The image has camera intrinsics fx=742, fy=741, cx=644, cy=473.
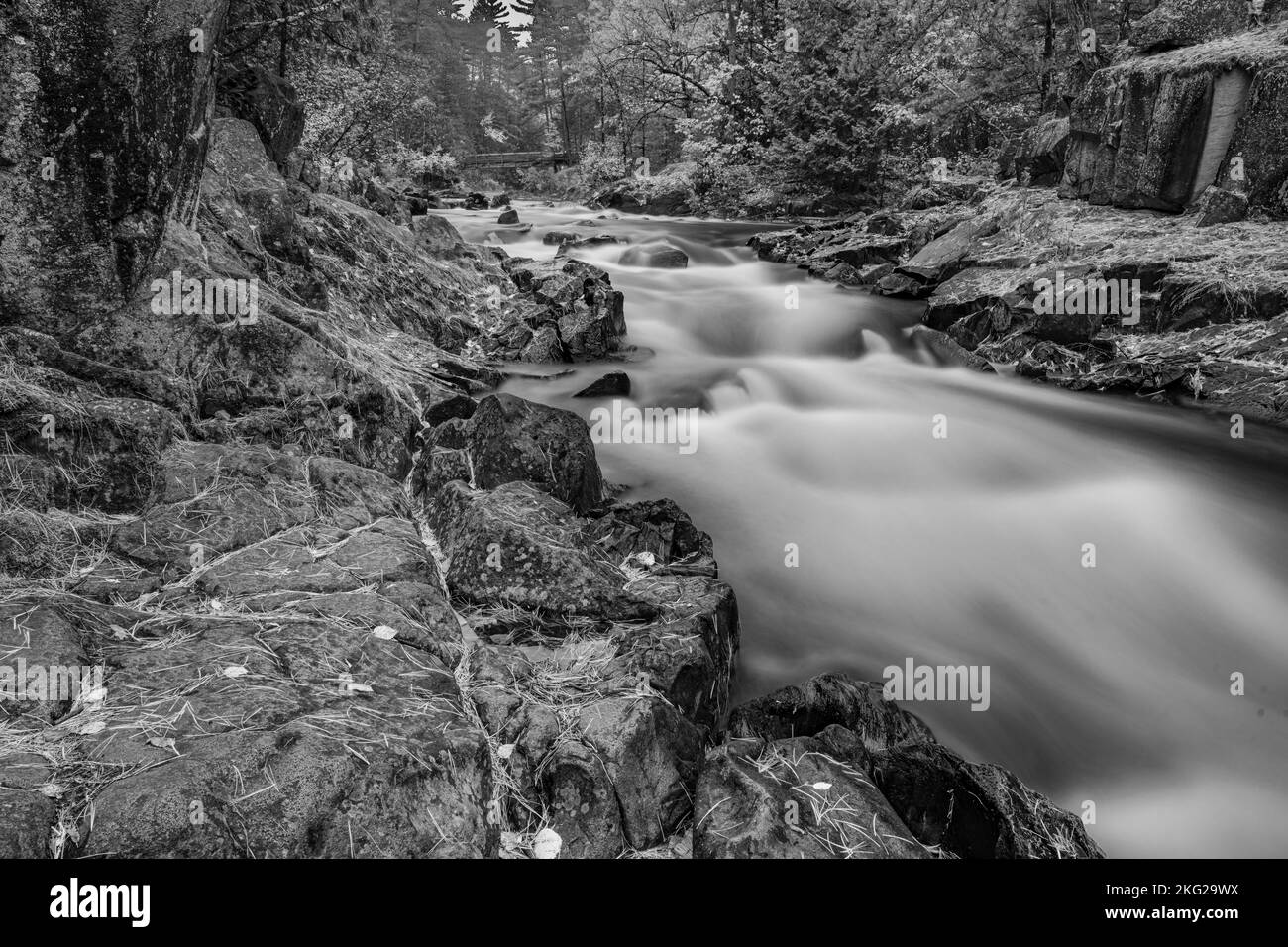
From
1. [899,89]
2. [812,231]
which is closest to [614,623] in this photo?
[812,231]

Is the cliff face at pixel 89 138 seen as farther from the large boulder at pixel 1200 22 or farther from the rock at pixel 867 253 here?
the large boulder at pixel 1200 22

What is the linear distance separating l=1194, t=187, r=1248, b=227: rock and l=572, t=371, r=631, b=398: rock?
7495 mm

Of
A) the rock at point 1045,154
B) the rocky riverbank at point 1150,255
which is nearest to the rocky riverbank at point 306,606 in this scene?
the rocky riverbank at point 1150,255

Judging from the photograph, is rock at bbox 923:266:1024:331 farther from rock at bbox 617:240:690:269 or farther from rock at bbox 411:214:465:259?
rock at bbox 411:214:465:259

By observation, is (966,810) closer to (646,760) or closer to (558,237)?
(646,760)

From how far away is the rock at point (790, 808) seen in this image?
2459 mm

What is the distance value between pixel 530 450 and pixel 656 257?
10.3 m

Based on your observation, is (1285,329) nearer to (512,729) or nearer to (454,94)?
(512,729)

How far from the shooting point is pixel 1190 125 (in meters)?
9.45

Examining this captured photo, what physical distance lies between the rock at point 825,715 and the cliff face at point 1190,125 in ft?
30.7

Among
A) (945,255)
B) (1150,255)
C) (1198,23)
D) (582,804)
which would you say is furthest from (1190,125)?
(582,804)

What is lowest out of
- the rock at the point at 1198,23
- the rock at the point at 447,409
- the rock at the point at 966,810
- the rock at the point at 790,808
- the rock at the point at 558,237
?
the rock at the point at 966,810

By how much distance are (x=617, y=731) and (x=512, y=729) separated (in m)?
0.39

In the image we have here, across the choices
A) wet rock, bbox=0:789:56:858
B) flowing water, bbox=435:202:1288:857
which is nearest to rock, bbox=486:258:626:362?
flowing water, bbox=435:202:1288:857
